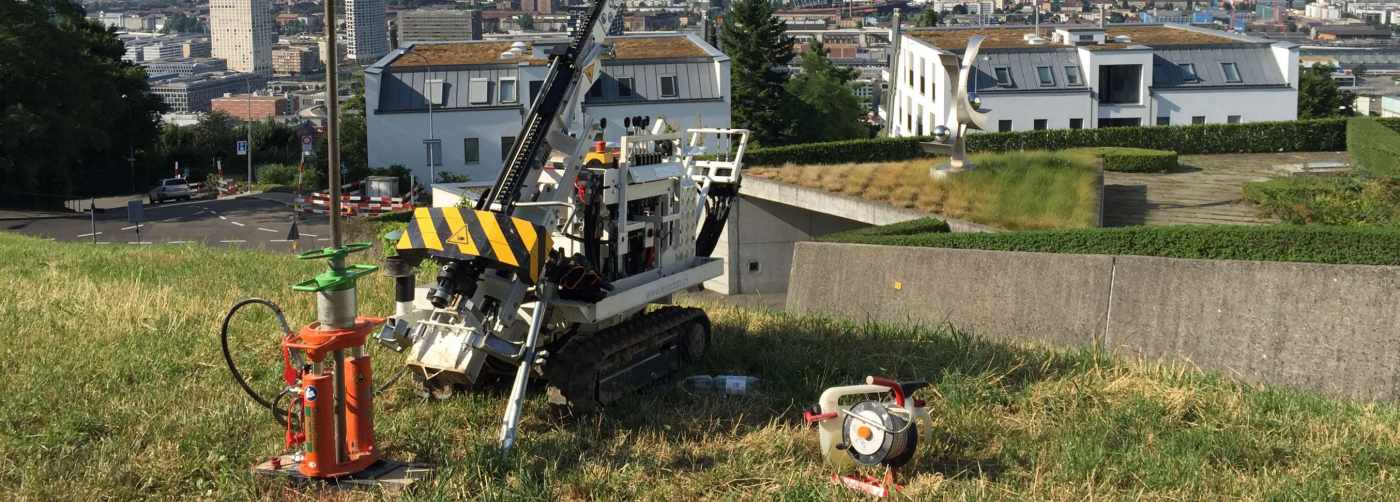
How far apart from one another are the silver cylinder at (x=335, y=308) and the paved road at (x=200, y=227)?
33.2 meters

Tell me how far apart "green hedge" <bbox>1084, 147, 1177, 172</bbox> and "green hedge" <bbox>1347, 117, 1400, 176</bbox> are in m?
3.82

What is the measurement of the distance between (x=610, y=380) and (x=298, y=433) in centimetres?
269

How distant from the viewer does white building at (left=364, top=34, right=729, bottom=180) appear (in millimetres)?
58469

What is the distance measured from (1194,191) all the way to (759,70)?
156ft

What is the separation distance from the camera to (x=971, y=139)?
125ft

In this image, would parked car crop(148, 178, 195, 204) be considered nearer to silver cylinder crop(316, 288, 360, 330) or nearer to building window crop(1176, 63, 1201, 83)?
building window crop(1176, 63, 1201, 83)

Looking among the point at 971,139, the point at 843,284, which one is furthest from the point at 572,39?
the point at 971,139

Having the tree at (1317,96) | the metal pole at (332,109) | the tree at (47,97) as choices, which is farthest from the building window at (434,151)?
the tree at (1317,96)

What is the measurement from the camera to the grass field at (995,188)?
25.1 meters

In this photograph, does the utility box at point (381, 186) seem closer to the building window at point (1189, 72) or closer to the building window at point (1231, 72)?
the building window at point (1189, 72)

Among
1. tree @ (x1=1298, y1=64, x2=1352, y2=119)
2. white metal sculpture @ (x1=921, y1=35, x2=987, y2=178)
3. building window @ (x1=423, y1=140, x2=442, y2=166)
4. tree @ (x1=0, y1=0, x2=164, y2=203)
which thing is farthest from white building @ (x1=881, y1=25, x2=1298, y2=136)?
tree @ (x1=0, y1=0, x2=164, y2=203)

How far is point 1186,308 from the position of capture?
1474 centimetres

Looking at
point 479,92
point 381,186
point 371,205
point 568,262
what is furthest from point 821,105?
point 568,262

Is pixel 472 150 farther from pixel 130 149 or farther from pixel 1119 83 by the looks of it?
pixel 1119 83
